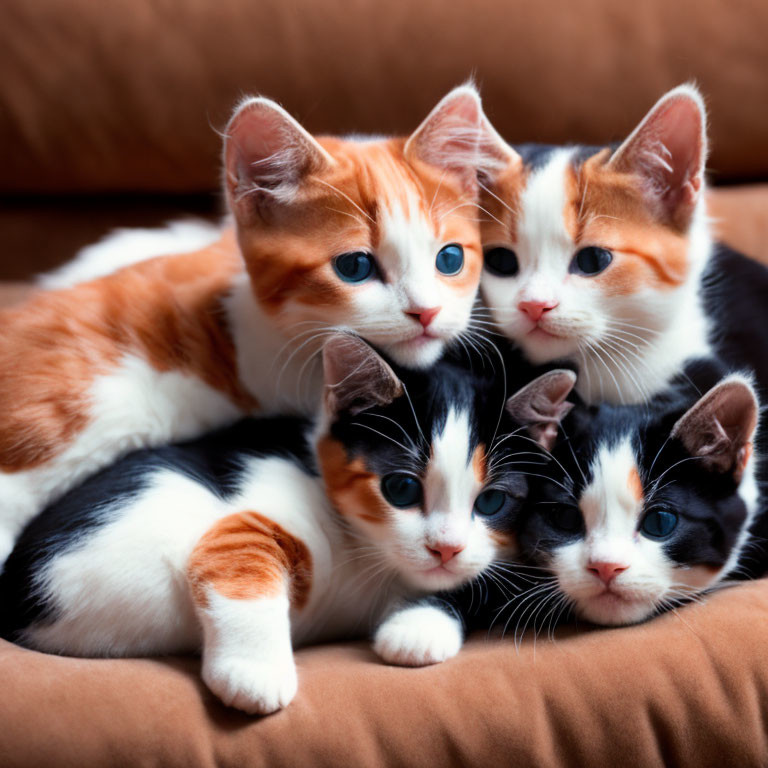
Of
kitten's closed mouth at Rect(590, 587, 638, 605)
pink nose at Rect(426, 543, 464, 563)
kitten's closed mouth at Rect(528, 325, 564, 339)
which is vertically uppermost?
kitten's closed mouth at Rect(528, 325, 564, 339)

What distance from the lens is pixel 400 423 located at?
4.37 ft

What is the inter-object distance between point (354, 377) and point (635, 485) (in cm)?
45

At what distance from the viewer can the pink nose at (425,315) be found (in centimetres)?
129

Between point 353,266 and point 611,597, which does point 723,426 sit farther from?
point 353,266

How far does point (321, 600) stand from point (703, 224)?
949 millimetres

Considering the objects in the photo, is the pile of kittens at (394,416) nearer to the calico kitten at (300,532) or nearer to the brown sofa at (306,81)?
the calico kitten at (300,532)

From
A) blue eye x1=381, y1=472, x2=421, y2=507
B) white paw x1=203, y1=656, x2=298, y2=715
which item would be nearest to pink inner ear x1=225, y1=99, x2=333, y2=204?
blue eye x1=381, y1=472, x2=421, y2=507

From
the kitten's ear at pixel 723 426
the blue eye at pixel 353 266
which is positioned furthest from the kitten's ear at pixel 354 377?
the kitten's ear at pixel 723 426

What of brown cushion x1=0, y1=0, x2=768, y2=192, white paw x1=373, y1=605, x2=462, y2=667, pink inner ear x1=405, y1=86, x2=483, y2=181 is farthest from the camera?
brown cushion x1=0, y1=0, x2=768, y2=192

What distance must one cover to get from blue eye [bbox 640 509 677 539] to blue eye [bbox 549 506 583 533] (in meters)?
0.09

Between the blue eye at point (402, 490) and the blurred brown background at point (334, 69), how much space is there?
98 centimetres

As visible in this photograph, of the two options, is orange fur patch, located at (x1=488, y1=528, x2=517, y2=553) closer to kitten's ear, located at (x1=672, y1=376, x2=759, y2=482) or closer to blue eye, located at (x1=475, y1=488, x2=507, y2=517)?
blue eye, located at (x1=475, y1=488, x2=507, y2=517)

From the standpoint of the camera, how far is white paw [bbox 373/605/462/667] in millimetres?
1178

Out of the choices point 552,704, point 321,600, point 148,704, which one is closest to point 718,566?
point 552,704
